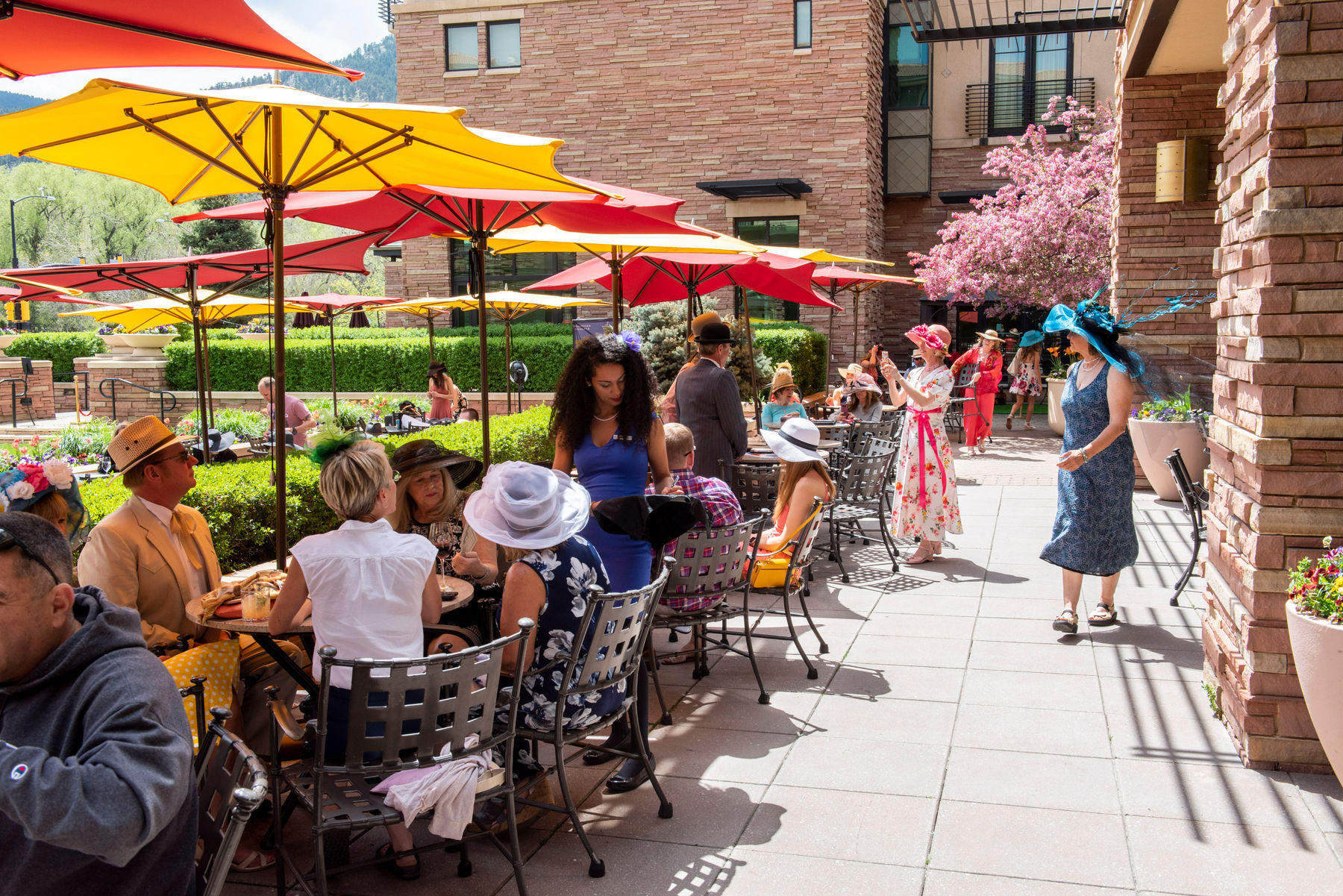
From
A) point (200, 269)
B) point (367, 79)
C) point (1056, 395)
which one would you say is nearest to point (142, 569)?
point (200, 269)

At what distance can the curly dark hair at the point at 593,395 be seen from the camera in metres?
4.77

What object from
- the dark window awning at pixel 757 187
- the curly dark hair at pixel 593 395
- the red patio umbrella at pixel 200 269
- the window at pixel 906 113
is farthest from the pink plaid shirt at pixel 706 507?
the window at pixel 906 113

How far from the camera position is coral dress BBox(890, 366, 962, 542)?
7.96 metres

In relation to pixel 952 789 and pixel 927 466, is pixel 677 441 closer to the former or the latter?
pixel 952 789

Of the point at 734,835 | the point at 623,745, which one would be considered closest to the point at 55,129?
the point at 623,745

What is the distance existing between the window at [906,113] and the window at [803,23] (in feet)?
10.9

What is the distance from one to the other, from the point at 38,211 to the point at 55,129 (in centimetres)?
5903

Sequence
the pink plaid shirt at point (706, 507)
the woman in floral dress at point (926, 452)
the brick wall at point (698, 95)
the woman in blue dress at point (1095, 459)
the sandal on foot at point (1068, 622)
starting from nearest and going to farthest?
the pink plaid shirt at point (706, 507), the woman in blue dress at point (1095, 459), the sandal on foot at point (1068, 622), the woman in floral dress at point (926, 452), the brick wall at point (698, 95)

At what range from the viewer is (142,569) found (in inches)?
157

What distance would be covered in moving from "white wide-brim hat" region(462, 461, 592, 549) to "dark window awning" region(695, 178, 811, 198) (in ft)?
59.5

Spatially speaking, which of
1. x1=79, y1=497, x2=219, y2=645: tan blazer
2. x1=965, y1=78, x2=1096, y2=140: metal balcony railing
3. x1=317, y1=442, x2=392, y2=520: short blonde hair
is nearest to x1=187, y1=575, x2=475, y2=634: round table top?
x1=79, y1=497, x2=219, y2=645: tan blazer

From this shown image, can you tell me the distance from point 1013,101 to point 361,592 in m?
24.2

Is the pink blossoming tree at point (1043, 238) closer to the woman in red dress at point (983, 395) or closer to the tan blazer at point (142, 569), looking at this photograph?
the woman in red dress at point (983, 395)

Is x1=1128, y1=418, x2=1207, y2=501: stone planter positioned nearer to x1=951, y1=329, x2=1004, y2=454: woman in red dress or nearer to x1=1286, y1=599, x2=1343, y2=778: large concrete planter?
x1=951, y1=329, x2=1004, y2=454: woman in red dress
